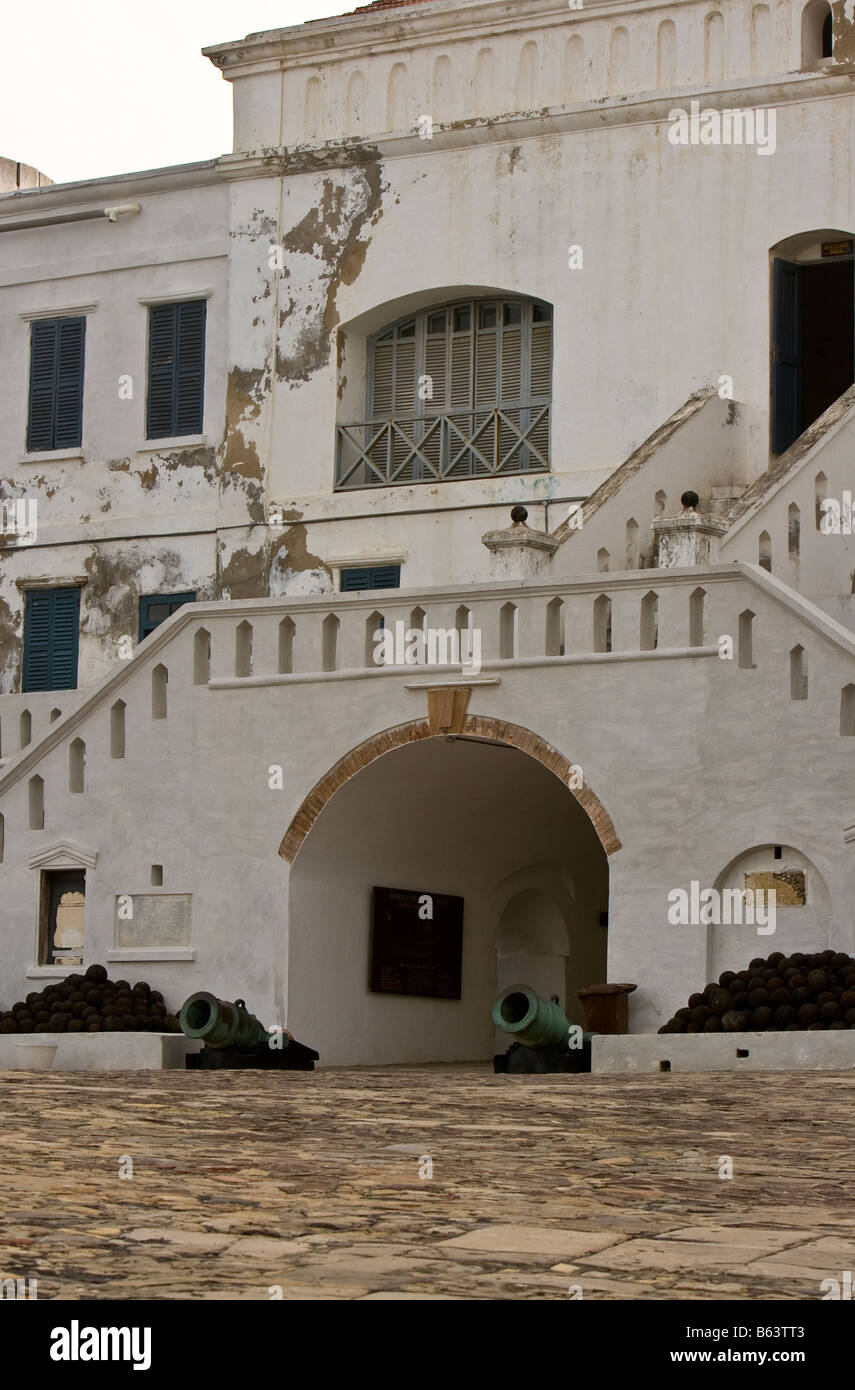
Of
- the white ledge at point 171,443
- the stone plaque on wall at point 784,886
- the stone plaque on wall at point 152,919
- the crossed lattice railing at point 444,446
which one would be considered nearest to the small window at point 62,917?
the stone plaque on wall at point 152,919

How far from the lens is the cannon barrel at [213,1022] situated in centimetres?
1859

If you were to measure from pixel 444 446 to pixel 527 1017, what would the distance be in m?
9.03

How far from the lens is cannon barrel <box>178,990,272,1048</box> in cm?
1859

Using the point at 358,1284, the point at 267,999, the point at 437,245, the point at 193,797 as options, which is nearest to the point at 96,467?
the point at 437,245

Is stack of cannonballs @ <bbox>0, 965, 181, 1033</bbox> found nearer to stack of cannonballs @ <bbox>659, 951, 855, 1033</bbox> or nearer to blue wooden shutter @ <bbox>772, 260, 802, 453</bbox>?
stack of cannonballs @ <bbox>659, 951, 855, 1033</bbox>

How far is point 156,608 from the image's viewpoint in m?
25.9

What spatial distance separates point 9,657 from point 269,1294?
20.1 metres

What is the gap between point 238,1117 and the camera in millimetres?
12359

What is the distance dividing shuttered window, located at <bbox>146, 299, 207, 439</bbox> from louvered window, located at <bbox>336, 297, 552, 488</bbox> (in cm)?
186

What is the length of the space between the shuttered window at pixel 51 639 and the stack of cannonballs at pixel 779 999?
420 inches

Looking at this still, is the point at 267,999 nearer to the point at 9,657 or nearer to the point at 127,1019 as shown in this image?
the point at 127,1019

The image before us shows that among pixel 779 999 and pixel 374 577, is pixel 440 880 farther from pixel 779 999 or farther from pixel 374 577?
pixel 779 999

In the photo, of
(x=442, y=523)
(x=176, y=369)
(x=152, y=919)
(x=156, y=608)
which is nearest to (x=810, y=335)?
(x=442, y=523)
